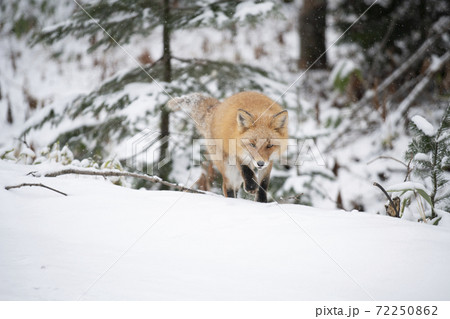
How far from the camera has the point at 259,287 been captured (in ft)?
4.14

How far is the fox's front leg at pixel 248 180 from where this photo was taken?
3.52 m

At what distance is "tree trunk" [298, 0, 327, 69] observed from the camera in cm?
625

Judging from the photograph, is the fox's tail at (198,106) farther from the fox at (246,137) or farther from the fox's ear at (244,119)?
the fox's ear at (244,119)

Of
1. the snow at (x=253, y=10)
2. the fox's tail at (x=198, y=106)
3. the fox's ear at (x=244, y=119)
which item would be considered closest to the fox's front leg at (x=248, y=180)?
the fox's ear at (x=244, y=119)

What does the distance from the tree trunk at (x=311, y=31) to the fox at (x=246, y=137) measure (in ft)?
9.65

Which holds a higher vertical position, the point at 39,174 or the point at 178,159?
the point at 39,174

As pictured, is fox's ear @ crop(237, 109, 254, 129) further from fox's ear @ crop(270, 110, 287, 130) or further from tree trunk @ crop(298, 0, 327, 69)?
tree trunk @ crop(298, 0, 327, 69)

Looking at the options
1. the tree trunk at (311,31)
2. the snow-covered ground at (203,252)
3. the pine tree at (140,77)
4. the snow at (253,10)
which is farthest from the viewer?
the tree trunk at (311,31)

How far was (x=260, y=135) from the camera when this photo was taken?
3.52 metres

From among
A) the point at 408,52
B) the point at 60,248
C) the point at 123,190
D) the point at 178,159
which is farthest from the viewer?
the point at 408,52

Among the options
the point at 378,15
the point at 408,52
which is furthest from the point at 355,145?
the point at 378,15

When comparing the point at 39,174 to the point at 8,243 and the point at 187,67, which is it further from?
the point at 187,67

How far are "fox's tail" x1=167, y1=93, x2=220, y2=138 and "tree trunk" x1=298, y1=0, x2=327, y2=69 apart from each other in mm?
2775

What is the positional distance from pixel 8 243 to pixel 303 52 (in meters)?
6.00
